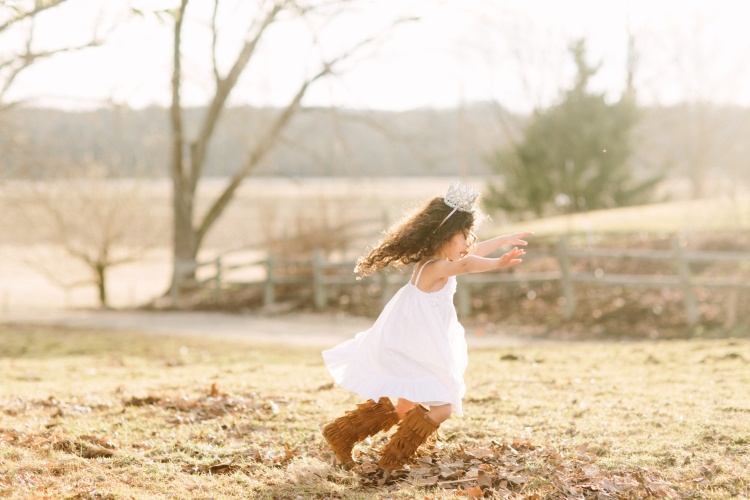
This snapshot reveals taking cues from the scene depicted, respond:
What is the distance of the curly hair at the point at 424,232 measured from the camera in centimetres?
514

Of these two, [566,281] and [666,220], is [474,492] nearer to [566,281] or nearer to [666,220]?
[566,281]

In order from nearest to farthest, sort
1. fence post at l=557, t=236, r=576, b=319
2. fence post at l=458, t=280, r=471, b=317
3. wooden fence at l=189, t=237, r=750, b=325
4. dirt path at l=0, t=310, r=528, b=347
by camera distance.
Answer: wooden fence at l=189, t=237, r=750, b=325, dirt path at l=0, t=310, r=528, b=347, fence post at l=557, t=236, r=576, b=319, fence post at l=458, t=280, r=471, b=317

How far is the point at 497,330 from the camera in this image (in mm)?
14641

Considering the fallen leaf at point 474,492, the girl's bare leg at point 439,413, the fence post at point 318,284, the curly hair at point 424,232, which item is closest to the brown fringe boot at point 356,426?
the girl's bare leg at point 439,413

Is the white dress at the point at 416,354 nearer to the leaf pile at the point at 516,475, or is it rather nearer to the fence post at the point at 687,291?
the leaf pile at the point at 516,475

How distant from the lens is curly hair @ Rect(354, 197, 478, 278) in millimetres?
5137

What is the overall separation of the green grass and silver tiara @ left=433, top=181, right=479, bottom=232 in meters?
13.6

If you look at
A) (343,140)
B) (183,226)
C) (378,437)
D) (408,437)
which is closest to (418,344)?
(408,437)

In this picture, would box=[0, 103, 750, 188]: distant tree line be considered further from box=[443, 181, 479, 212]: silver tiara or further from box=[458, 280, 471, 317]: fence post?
box=[443, 181, 479, 212]: silver tiara

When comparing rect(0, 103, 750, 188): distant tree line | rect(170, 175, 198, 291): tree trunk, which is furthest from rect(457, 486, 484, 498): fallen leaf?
rect(170, 175, 198, 291): tree trunk

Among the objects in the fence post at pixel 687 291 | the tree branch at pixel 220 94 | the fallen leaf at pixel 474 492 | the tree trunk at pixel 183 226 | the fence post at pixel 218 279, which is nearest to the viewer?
the fallen leaf at pixel 474 492

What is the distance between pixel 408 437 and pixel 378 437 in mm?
931

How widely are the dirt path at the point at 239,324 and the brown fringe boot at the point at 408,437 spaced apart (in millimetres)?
7733

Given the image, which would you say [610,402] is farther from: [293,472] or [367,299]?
[367,299]
